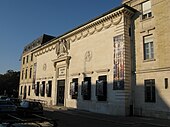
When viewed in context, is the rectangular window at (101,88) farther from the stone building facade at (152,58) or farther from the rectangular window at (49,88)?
the rectangular window at (49,88)

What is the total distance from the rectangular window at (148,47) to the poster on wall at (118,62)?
2.02 meters

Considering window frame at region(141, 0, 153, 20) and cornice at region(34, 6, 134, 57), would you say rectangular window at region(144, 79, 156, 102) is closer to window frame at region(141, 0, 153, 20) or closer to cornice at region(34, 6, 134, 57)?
window frame at region(141, 0, 153, 20)

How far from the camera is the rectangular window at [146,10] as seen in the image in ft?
65.7

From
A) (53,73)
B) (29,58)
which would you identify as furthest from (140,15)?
(29,58)

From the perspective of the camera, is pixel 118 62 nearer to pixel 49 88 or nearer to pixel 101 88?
pixel 101 88

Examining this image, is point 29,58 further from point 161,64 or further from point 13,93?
point 161,64

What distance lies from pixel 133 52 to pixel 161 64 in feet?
11.1

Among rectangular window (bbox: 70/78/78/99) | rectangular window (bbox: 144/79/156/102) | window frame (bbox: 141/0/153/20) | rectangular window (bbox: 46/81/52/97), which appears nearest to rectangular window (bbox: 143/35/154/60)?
window frame (bbox: 141/0/153/20)

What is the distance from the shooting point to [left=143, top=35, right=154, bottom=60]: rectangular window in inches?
763

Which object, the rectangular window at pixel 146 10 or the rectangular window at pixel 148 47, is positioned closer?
the rectangular window at pixel 148 47

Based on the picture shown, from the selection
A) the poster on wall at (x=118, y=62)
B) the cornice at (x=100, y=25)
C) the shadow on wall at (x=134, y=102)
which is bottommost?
the shadow on wall at (x=134, y=102)

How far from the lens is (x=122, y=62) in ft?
66.7

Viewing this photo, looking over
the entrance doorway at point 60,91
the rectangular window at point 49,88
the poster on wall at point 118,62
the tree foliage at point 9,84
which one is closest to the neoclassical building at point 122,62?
the poster on wall at point 118,62

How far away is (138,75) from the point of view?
65.4ft
